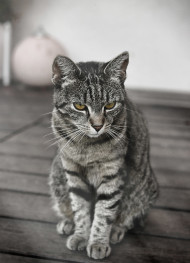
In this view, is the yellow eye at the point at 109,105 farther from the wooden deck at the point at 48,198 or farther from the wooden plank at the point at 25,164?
the wooden plank at the point at 25,164

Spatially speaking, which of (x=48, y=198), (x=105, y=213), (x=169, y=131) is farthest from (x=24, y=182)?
(x=169, y=131)

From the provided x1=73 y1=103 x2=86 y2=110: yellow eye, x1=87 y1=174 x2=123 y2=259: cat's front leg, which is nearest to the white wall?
x1=73 y1=103 x2=86 y2=110: yellow eye

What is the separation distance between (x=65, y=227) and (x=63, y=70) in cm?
44

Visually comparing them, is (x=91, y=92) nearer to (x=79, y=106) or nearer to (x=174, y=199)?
(x=79, y=106)

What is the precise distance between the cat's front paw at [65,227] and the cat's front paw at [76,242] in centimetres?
4

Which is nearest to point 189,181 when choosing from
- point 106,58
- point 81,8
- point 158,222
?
point 158,222

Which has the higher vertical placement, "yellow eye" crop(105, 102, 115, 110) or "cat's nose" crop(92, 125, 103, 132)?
"yellow eye" crop(105, 102, 115, 110)

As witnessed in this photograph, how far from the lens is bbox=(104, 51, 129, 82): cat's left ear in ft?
2.82

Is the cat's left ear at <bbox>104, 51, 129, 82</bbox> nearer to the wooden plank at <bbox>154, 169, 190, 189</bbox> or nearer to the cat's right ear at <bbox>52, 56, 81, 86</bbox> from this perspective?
the cat's right ear at <bbox>52, 56, 81, 86</bbox>

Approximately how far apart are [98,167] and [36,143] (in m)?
0.85

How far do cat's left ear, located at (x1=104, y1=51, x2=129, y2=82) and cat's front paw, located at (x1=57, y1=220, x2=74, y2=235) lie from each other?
433mm

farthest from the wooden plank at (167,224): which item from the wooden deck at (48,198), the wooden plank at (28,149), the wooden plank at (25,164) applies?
the wooden plank at (28,149)

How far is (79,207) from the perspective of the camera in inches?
39.3

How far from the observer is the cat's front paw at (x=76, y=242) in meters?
0.96
